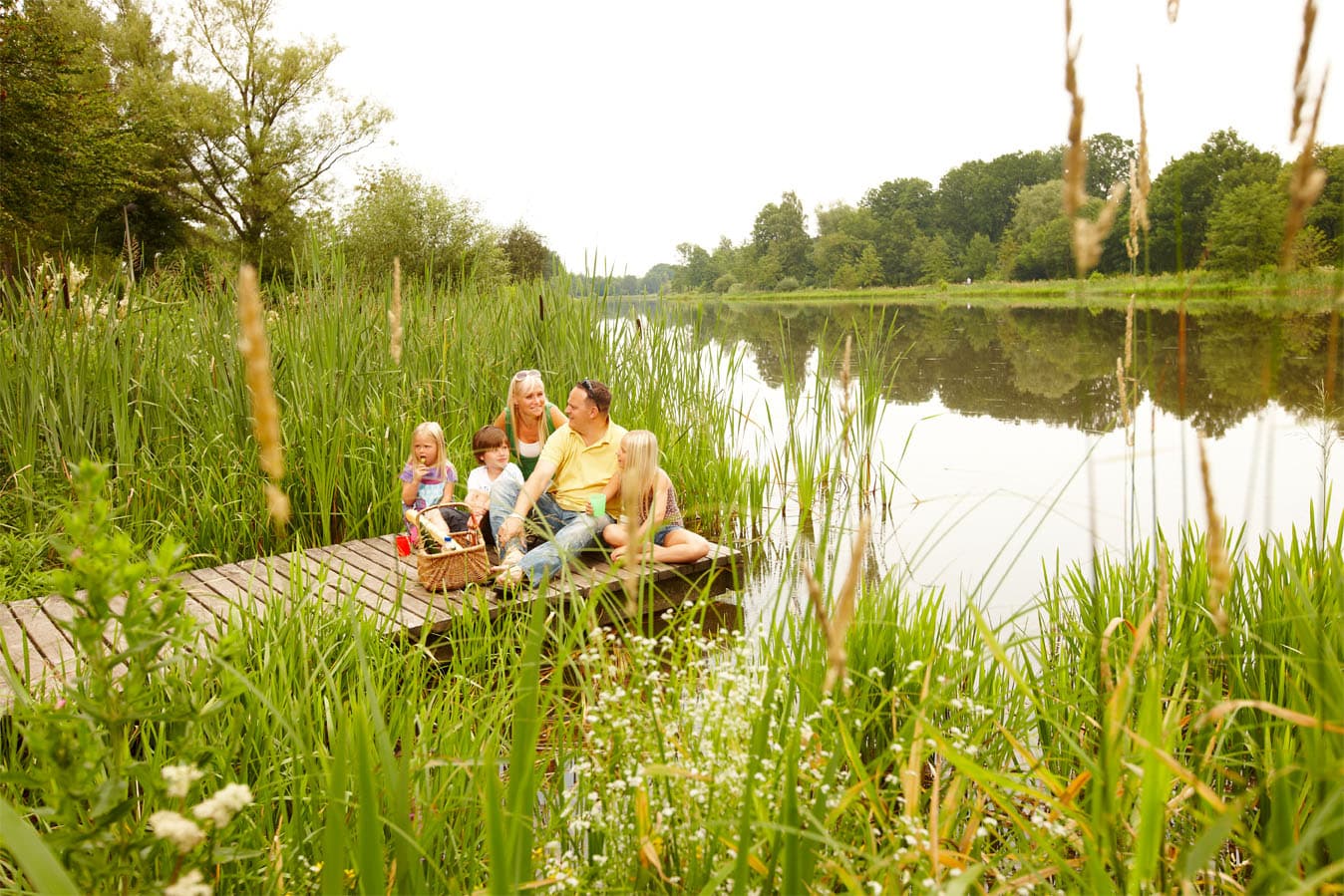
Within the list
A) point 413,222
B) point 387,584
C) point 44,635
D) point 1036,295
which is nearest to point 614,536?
point 387,584

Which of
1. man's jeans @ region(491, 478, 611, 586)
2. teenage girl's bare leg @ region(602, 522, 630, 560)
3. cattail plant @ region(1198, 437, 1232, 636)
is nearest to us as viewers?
cattail plant @ region(1198, 437, 1232, 636)

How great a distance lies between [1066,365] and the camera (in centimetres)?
1617

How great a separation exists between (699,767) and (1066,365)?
16311mm

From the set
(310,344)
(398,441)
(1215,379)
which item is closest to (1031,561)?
(398,441)

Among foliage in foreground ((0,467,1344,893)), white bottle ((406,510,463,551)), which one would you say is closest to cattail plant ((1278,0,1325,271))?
foliage in foreground ((0,467,1344,893))

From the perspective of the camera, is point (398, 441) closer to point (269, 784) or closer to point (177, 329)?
point (177, 329)

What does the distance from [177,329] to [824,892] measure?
5.59 meters

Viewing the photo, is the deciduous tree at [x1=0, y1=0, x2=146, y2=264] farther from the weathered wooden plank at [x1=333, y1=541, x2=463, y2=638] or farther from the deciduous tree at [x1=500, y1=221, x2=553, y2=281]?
the weathered wooden plank at [x1=333, y1=541, x2=463, y2=638]

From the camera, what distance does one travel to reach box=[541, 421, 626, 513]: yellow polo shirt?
5098mm

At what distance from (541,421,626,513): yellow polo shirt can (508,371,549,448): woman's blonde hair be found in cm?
51

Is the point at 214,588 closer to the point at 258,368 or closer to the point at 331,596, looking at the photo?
the point at 331,596

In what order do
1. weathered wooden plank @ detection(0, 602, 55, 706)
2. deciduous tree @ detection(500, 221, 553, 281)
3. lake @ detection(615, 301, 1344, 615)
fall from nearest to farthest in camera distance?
lake @ detection(615, 301, 1344, 615), weathered wooden plank @ detection(0, 602, 55, 706), deciduous tree @ detection(500, 221, 553, 281)

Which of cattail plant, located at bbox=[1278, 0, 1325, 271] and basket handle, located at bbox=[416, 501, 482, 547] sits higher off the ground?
cattail plant, located at bbox=[1278, 0, 1325, 271]

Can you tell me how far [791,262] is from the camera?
64.4 meters
